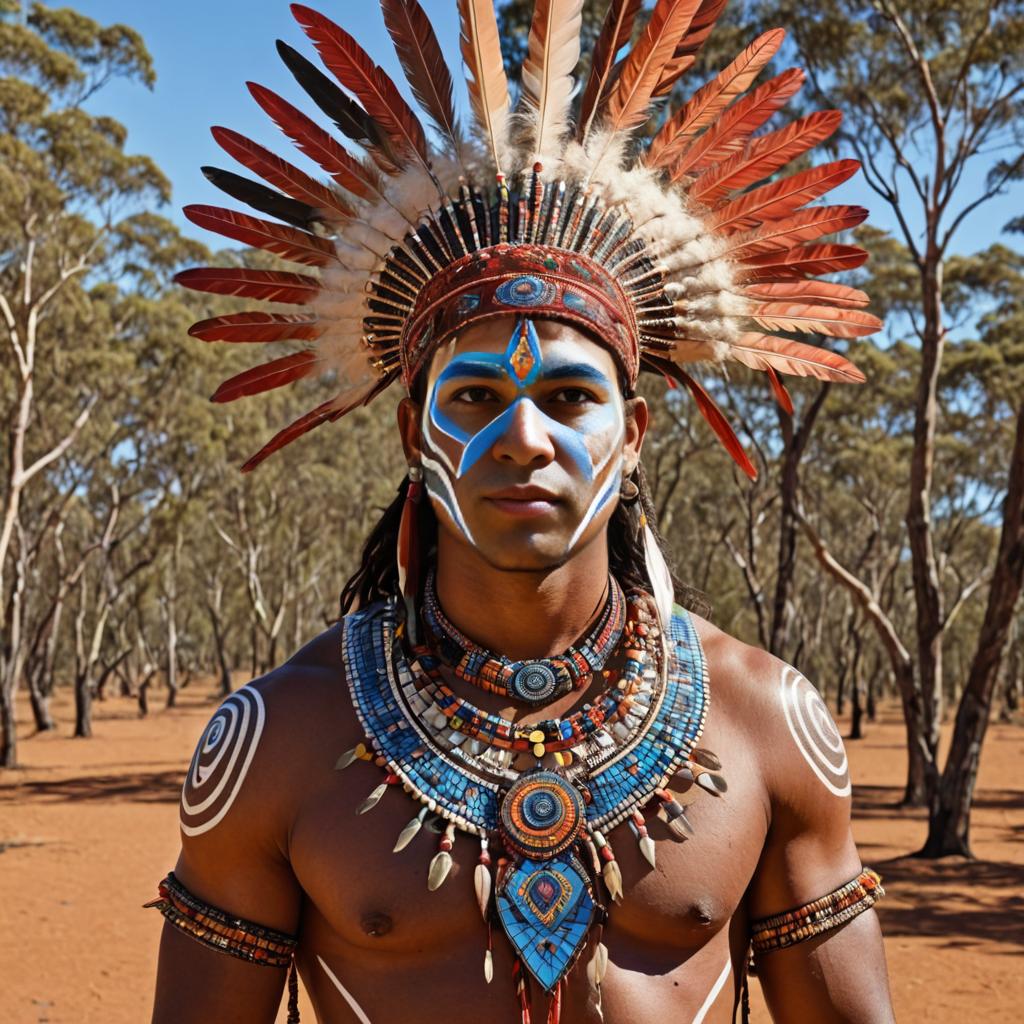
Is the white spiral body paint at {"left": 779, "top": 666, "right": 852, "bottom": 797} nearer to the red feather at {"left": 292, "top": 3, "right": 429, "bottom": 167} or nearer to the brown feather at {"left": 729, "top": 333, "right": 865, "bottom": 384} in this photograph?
the brown feather at {"left": 729, "top": 333, "right": 865, "bottom": 384}

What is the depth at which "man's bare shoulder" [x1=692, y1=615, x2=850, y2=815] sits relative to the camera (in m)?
2.04

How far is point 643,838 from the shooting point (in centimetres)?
197

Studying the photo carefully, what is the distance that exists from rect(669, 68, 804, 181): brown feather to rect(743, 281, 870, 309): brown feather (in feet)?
0.90

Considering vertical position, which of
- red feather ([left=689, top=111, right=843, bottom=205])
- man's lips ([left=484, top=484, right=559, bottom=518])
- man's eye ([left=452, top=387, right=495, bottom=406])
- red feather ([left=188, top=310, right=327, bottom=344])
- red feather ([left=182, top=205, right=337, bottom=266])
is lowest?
man's lips ([left=484, top=484, right=559, bottom=518])

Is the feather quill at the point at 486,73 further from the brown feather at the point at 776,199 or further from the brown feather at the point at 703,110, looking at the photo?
the brown feather at the point at 776,199

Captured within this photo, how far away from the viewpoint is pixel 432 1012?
1822 mm

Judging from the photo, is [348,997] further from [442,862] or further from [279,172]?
[279,172]

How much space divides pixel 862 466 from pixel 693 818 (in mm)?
27301

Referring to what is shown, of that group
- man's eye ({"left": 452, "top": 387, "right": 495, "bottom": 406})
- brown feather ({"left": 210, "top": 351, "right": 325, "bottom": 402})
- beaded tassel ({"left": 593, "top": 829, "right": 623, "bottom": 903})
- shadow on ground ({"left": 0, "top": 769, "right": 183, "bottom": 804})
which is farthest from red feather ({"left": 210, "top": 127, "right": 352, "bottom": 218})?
shadow on ground ({"left": 0, "top": 769, "right": 183, "bottom": 804})

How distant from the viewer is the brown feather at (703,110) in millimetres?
2354

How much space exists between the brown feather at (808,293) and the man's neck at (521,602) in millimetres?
665

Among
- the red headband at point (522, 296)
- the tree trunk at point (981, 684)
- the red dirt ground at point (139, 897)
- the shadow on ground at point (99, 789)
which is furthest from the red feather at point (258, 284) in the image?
the shadow on ground at point (99, 789)

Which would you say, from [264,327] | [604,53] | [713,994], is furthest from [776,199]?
[713,994]

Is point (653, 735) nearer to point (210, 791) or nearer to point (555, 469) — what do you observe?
point (555, 469)
